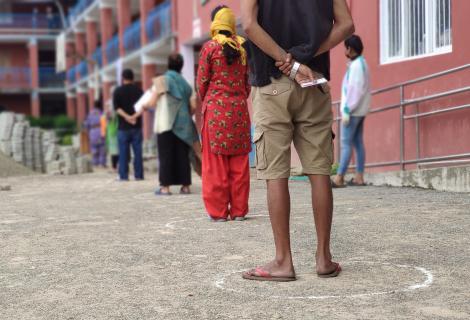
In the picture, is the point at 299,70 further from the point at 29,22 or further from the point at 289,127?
the point at 29,22

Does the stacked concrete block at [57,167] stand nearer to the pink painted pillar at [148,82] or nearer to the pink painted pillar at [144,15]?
the pink painted pillar at [148,82]

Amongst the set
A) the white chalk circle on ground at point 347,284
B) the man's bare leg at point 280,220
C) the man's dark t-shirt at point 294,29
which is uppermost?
the man's dark t-shirt at point 294,29

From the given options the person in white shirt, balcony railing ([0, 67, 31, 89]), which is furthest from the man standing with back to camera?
balcony railing ([0, 67, 31, 89])

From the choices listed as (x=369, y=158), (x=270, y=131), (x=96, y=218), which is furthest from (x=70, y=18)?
(x=270, y=131)

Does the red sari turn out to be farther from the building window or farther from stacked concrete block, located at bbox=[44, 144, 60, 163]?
stacked concrete block, located at bbox=[44, 144, 60, 163]

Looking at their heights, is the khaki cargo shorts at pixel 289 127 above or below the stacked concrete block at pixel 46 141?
below

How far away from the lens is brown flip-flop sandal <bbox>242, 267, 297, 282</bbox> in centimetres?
412

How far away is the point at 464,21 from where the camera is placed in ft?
30.8

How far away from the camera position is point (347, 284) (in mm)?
3996

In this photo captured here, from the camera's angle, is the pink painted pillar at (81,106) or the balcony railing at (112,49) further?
the pink painted pillar at (81,106)

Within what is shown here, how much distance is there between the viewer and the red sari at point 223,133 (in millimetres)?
6824

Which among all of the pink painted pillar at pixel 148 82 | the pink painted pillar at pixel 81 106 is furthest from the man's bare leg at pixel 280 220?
the pink painted pillar at pixel 81 106

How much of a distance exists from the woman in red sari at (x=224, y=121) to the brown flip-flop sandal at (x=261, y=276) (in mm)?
2588

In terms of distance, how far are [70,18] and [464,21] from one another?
1570 inches
